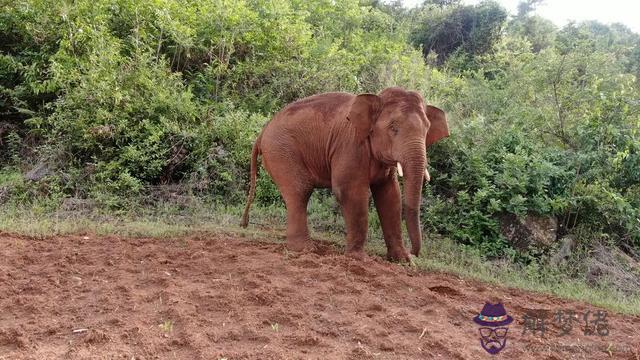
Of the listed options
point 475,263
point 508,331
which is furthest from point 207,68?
point 508,331

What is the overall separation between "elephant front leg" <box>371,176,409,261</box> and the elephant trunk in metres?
0.82

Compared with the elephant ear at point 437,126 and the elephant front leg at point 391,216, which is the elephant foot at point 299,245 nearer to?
the elephant front leg at point 391,216

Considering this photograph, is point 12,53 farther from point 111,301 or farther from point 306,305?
point 306,305

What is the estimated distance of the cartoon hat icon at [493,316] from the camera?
4488mm

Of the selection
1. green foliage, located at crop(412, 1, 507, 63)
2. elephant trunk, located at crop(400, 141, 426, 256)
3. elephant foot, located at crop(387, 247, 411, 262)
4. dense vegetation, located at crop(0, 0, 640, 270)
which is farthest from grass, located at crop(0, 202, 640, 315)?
green foliage, located at crop(412, 1, 507, 63)

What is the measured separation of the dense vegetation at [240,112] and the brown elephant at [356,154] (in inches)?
66.7

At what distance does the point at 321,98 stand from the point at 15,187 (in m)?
4.91

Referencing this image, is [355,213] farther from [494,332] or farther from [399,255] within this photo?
[494,332]

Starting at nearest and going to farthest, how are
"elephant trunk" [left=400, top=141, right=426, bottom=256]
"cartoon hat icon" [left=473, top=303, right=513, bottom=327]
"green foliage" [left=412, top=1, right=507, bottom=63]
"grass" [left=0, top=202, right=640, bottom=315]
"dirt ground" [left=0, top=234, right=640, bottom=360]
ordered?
"dirt ground" [left=0, top=234, right=640, bottom=360]
"cartoon hat icon" [left=473, top=303, right=513, bottom=327]
"elephant trunk" [left=400, top=141, right=426, bottom=256]
"grass" [left=0, top=202, right=640, bottom=315]
"green foliage" [left=412, top=1, right=507, bottom=63]
